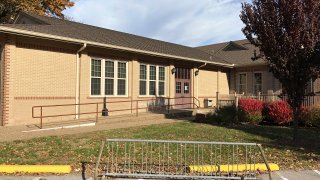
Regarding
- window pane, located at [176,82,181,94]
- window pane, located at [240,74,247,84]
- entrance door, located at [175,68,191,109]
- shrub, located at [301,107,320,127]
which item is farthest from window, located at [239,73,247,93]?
shrub, located at [301,107,320,127]

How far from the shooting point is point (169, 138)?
38.8 ft

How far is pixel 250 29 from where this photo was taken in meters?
12.1

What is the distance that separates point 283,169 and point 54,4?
32.8 metres

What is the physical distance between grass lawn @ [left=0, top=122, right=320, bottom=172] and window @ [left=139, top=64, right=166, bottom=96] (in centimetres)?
750

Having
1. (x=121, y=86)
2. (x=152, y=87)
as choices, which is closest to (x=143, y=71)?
(x=152, y=87)

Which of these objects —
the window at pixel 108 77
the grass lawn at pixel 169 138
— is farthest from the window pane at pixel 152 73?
the grass lawn at pixel 169 138

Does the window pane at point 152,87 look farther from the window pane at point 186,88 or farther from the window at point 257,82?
the window at point 257,82

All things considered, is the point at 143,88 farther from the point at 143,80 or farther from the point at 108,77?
the point at 108,77

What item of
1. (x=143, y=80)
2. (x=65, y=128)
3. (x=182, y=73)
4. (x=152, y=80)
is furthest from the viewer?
(x=182, y=73)

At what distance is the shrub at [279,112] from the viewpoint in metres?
16.5

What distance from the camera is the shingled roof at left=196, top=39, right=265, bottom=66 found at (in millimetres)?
Answer: 28872

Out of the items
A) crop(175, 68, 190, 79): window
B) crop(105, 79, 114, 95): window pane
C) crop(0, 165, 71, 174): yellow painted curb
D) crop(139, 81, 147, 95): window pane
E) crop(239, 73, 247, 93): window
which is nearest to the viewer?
crop(0, 165, 71, 174): yellow painted curb

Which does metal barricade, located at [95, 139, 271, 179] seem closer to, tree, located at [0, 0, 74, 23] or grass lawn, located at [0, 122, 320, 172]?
grass lawn, located at [0, 122, 320, 172]

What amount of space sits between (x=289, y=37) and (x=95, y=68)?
10404 mm
